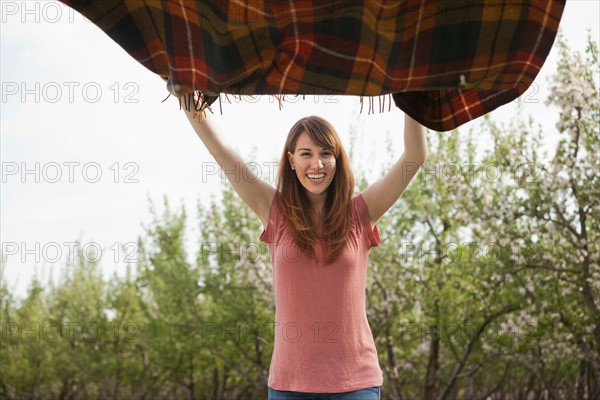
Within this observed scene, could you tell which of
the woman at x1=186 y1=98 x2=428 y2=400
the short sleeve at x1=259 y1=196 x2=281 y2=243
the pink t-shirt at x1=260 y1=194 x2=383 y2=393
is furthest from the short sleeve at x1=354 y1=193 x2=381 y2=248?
the short sleeve at x1=259 y1=196 x2=281 y2=243

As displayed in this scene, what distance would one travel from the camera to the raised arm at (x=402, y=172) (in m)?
2.86

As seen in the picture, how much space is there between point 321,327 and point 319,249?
0.28 m

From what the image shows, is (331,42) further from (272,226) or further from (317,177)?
(272,226)

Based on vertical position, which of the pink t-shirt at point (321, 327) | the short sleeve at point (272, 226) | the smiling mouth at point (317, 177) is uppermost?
the smiling mouth at point (317, 177)

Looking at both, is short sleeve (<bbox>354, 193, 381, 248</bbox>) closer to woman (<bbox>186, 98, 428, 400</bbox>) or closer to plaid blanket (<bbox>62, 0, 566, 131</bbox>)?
woman (<bbox>186, 98, 428, 400</bbox>)

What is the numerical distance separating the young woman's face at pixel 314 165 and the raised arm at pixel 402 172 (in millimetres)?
193

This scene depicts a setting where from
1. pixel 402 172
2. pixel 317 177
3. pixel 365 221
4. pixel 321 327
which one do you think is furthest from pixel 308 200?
pixel 321 327

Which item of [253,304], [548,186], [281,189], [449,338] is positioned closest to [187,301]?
[253,304]

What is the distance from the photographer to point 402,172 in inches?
114

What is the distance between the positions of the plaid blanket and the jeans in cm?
103

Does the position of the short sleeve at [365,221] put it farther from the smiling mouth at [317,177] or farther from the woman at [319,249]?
the smiling mouth at [317,177]

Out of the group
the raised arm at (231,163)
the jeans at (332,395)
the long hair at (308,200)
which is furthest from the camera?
the raised arm at (231,163)

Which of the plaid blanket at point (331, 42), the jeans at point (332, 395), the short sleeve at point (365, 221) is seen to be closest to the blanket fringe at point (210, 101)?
the plaid blanket at point (331, 42)

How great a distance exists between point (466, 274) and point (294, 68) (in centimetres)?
1053
